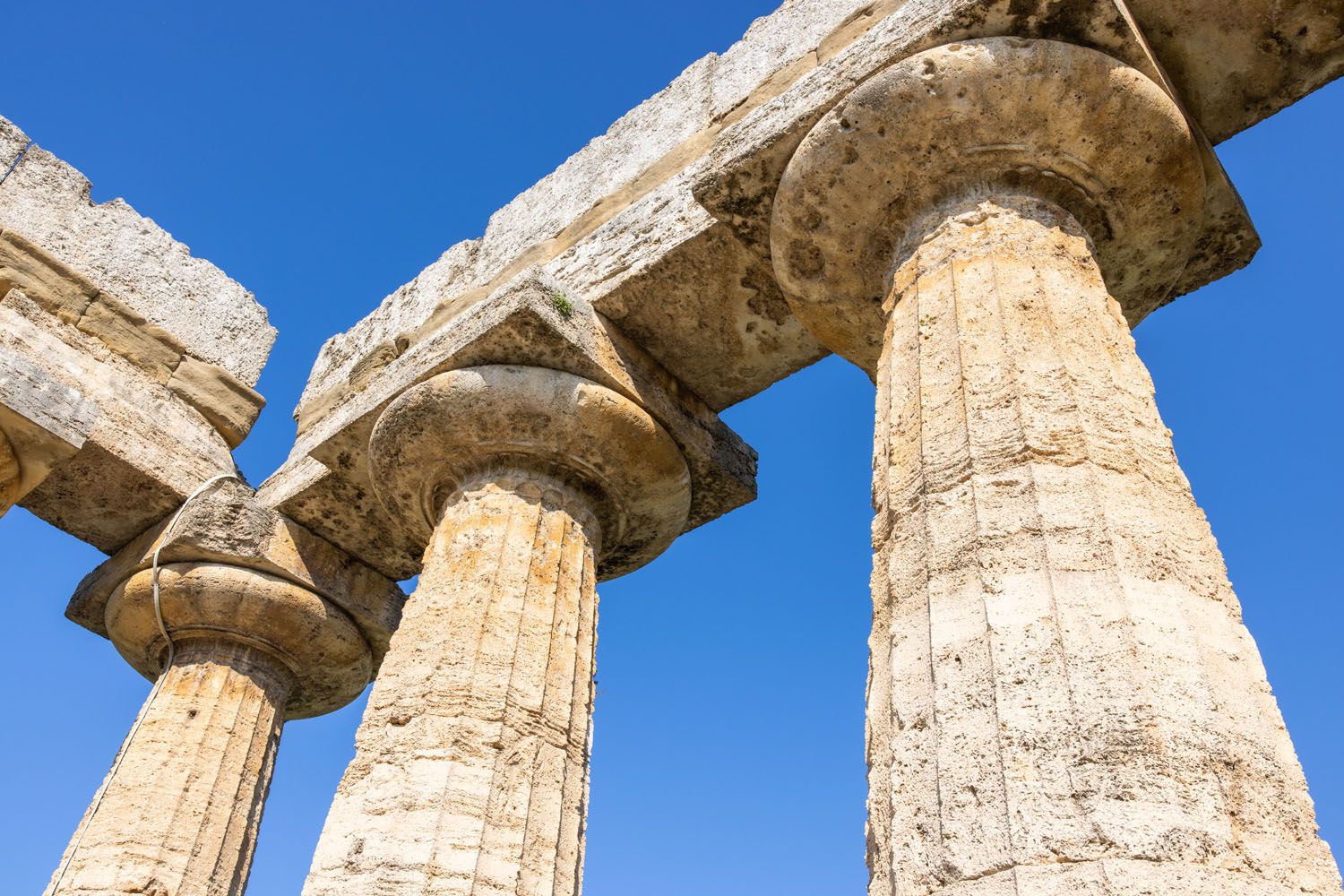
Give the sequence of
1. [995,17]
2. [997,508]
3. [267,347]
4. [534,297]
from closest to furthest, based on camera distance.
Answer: [997,508]
[995,17]
[534,297]
[267,347]

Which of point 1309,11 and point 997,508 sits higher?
point 1309,11

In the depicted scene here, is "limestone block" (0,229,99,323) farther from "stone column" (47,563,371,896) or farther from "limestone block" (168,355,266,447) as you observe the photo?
"stone column" (47,563,371,896)

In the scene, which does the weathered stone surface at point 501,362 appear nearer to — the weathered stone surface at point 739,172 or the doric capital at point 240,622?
the weathered stone surface at point 739,172

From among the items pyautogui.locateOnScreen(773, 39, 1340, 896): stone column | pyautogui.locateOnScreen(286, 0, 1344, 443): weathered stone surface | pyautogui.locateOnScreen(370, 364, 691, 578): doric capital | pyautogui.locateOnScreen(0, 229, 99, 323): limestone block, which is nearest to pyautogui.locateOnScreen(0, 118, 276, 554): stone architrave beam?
pyautogui.locateOnScreen(0, 229, 99, 323): limestone block

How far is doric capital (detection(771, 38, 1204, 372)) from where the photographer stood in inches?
193

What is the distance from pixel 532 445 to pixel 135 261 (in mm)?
4371

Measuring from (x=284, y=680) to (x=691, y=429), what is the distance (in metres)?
3.99

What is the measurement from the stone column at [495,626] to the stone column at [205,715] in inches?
67.7

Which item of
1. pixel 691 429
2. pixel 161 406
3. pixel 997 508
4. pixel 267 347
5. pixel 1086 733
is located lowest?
pixel 1086 733

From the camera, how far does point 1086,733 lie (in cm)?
298

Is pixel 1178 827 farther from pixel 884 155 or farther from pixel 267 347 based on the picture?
pixel 267 347

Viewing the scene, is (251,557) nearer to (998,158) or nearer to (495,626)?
(495,626)

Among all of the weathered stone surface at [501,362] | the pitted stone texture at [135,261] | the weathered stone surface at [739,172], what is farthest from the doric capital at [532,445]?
the pitted stone texture at [135,261]

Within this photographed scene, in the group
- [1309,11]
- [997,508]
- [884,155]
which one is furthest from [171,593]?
[1309,11]
